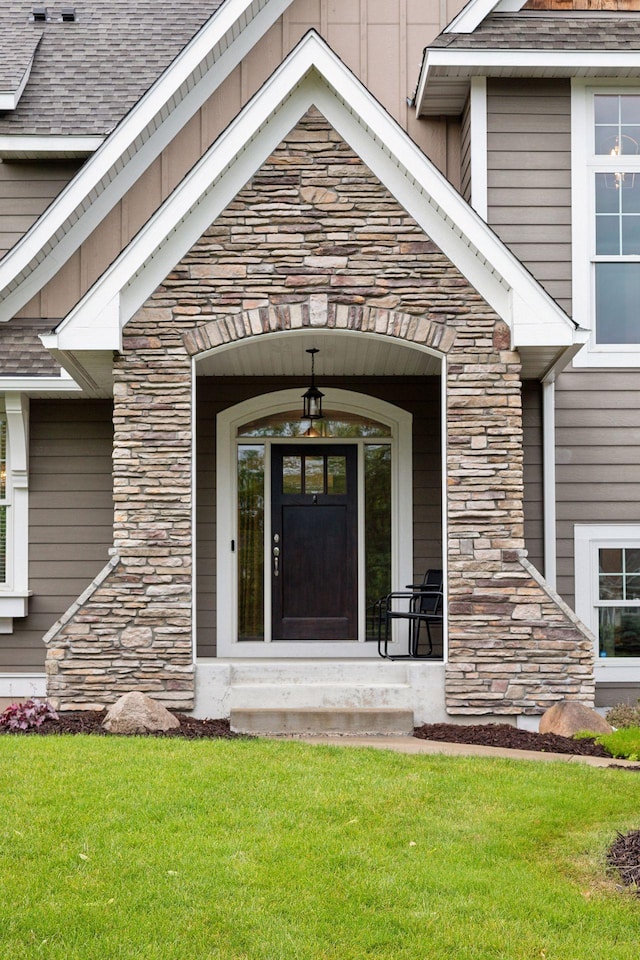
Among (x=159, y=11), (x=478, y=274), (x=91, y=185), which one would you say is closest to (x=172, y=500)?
(x=478, y=274)

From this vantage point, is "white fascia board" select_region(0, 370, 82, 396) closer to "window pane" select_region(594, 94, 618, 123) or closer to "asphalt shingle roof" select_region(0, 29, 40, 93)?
"asphalt shingle roof" select_region(0, 29, 40, 93)

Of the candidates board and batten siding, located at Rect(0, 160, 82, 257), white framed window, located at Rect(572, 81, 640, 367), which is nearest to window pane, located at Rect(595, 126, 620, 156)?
white framed window, located at Rect(572, 81, 640, 367)

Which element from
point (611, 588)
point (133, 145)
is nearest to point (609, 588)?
point (611, 588)

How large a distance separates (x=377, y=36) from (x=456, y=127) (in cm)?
116

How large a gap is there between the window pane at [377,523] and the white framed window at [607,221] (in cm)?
219

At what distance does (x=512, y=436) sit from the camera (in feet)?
24.1

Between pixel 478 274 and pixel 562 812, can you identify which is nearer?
pixel 562 812

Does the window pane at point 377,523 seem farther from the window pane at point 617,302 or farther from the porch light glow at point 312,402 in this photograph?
the window pane at point 617,302

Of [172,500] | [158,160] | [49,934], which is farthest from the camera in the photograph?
[158,160]

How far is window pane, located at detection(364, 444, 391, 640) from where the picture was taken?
964cm

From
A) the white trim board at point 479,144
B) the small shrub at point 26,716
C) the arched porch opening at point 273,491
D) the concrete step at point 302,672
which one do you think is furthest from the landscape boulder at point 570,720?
the white trim board at point 479,144

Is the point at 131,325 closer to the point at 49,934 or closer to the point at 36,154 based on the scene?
the point at 36,154

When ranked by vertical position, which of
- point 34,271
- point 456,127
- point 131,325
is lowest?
point 131,325

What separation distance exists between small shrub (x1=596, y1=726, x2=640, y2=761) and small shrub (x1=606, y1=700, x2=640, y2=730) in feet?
2.76
